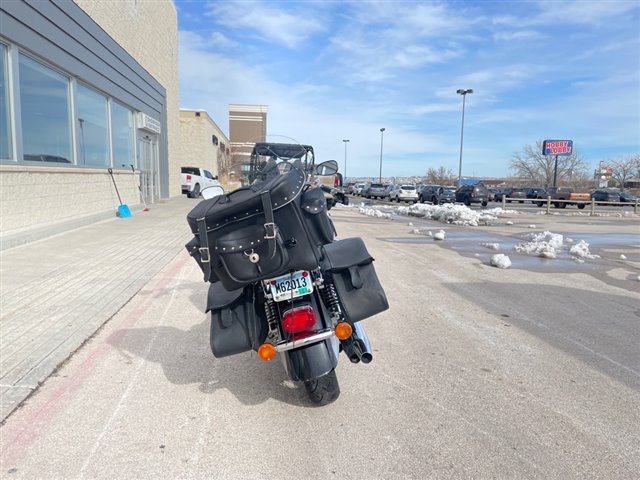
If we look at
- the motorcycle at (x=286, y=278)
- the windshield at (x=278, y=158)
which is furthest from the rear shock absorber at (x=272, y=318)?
the windshield at (x=278, y=158)

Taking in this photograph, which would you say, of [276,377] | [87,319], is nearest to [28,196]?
[87,319]

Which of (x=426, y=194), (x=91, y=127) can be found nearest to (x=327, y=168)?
(x=91, y=127)

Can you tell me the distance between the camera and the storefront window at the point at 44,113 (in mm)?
9844

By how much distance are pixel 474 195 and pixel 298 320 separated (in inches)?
1357

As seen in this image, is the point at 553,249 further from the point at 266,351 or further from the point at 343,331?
the point at 266,351

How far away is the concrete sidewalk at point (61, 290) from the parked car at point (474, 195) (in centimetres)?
2787

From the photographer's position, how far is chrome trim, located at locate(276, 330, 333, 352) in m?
3.09

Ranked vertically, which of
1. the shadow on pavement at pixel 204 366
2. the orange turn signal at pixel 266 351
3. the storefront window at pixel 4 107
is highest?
the storefront window at pixel 4 107

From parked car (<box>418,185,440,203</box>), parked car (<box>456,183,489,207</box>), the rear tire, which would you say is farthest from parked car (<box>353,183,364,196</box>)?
the rear tire

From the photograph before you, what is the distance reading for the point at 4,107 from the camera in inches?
353

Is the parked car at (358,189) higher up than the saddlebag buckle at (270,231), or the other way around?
the saddlebag buckle at (270,231)

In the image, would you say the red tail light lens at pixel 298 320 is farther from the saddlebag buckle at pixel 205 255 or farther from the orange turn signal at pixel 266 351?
the saddlebag buckle at pixel 205 255

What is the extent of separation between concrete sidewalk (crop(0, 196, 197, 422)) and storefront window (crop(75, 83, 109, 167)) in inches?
107

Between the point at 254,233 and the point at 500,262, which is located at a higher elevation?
the point at 254,233
